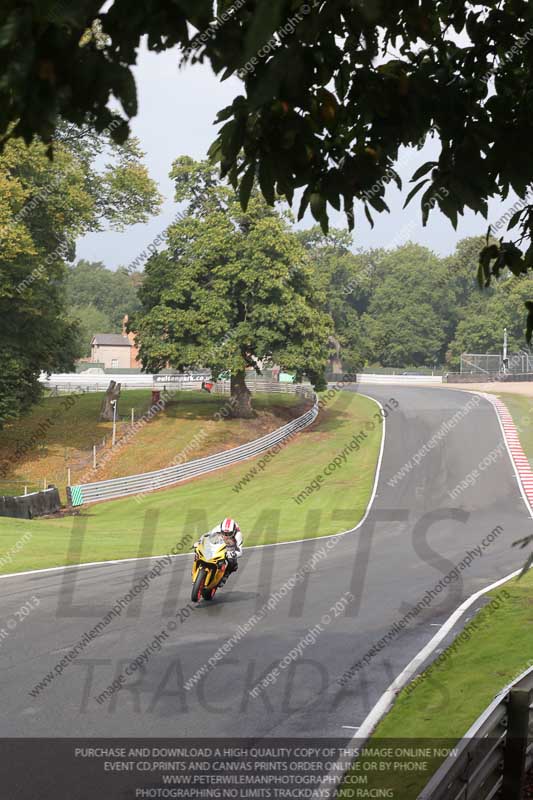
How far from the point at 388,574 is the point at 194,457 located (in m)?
26.1

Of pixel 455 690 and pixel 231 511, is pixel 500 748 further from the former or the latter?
pixel 231 511

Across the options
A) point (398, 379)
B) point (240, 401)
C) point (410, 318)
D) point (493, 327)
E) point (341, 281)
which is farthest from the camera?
point (341, 281)

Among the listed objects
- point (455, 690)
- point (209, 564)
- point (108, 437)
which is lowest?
point (108, 437)

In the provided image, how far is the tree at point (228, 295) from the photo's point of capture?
48.0m

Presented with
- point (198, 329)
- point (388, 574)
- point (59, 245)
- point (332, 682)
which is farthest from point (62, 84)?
point (198, 329)

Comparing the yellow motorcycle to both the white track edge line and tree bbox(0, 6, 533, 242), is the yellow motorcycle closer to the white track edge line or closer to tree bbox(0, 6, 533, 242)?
the white track edge line

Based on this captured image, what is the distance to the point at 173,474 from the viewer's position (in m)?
40.2

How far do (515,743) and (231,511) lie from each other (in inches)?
1074

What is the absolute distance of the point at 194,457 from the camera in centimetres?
4497

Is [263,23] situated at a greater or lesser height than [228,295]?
lesser

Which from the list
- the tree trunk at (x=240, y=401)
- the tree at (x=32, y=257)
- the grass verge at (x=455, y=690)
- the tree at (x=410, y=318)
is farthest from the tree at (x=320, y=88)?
the tree at (x=410, y=318)

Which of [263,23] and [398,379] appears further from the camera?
[398,379]

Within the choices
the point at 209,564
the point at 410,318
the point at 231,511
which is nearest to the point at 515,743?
the point at 209,564

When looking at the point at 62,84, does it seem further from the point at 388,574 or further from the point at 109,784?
the point at 388,574
